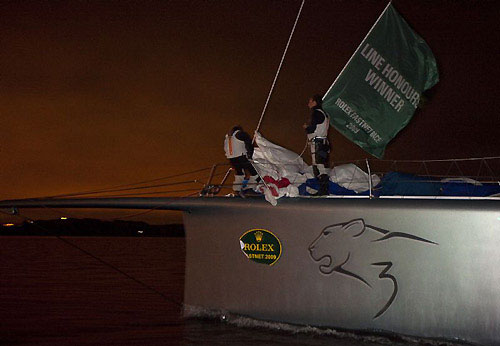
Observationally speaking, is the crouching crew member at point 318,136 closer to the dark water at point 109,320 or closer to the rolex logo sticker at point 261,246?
the rolex logo sticker at point 261,246

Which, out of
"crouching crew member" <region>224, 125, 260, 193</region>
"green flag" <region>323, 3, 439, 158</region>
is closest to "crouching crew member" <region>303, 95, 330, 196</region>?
"green flag" <region>323, 3, 439, 158</region>

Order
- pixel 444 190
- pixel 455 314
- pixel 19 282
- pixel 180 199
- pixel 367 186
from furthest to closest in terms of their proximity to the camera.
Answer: pixel 19 282, pixel 180 199, pixel 367 186, pixel 444 190, pixel 455 314

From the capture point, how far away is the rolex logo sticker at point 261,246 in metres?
9.27

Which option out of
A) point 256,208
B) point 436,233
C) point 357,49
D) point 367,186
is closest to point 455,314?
point 436,233

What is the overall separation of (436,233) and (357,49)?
3204mm

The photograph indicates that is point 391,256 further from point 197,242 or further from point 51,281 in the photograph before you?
point 51,281

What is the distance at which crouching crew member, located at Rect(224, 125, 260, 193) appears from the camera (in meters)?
10.1

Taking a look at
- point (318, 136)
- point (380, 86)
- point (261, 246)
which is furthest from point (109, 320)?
point (380, 86)

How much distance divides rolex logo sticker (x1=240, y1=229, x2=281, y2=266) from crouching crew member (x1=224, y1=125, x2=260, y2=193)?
0.77 meters

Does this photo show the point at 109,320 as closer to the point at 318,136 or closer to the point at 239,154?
the point at 239,154

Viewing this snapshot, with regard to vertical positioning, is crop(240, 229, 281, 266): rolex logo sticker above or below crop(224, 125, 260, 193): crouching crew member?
below

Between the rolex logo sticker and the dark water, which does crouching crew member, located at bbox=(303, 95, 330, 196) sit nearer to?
the rolex logo sticker

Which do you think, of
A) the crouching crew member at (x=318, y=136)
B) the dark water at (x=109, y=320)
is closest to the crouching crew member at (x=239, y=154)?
the crouching crew member at (x=318, y=136)

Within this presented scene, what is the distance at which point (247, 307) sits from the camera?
9633mm
